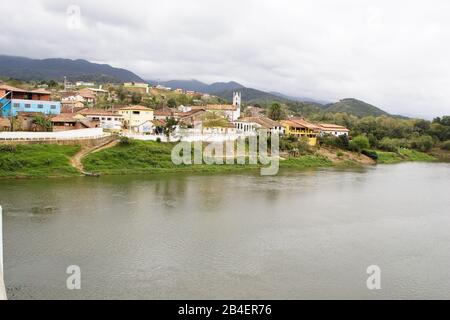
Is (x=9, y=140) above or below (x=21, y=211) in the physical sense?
above

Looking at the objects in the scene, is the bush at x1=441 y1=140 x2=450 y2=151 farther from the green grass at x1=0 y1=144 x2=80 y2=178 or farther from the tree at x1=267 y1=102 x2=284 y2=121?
the green grass at x1=0 y1=144 x2=80 y2=178

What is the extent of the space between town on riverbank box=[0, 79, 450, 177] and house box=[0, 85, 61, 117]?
2.9 inches

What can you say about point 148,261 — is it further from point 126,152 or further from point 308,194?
point 126,152

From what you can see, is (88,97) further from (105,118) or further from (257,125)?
(257,125)

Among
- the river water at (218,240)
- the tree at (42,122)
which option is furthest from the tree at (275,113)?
the tree at (42,122)

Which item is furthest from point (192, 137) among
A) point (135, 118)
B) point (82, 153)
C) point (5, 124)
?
point (5, 124)

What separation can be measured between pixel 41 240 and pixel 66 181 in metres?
11.7

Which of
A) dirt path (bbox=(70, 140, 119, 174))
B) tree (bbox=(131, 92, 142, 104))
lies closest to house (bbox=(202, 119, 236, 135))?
dirt path (bbox=(70, 140, 119, 174))

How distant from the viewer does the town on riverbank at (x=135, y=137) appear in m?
30.9

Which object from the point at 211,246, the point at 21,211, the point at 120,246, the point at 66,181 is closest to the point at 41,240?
the point at 120,246

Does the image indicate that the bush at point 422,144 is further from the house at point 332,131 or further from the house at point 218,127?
the house at point 218,127

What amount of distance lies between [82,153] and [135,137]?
532cm

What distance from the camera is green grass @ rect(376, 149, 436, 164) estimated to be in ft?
170

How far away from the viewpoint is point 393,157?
5388cm
